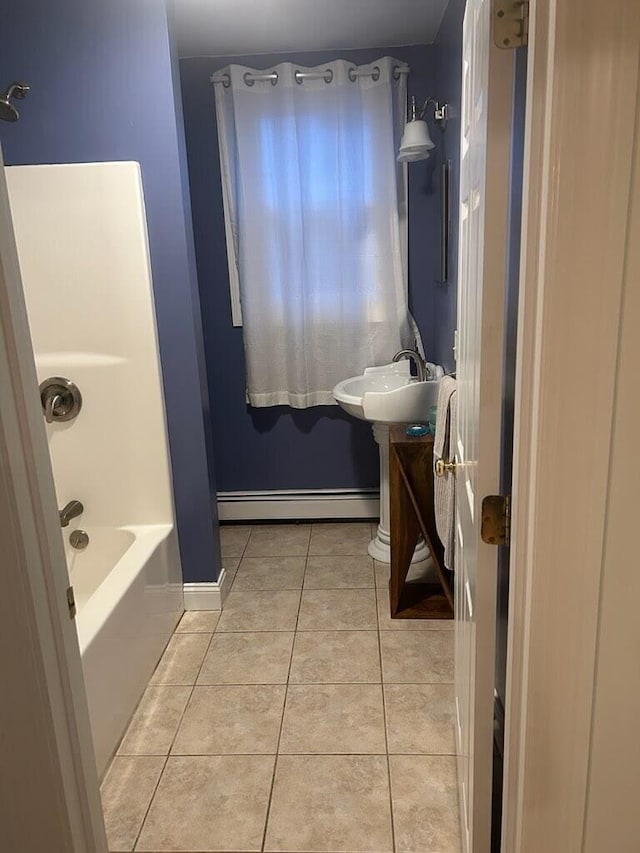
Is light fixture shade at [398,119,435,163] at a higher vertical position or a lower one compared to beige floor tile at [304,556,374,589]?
higher

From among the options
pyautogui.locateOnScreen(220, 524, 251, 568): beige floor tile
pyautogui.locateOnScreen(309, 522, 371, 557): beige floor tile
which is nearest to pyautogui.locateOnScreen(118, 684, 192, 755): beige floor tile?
pyautogui.locateOnScreen(220, 524, 251, 568): beige floor tile

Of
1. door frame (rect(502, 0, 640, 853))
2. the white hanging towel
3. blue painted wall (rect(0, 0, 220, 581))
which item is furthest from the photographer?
blue painted wall (rect(0, 0, 220, 581))

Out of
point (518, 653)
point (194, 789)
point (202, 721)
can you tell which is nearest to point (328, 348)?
point (202, 721)

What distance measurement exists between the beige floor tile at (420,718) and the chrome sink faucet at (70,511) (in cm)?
139

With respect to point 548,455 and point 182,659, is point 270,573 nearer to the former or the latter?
point 182,659

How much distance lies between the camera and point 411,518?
2631mm

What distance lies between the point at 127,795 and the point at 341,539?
187 centimetres

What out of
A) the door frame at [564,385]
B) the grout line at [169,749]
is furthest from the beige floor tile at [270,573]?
the door frame at [564,385]

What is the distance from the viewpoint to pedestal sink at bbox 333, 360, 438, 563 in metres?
2.74

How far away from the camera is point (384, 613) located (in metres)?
2.71

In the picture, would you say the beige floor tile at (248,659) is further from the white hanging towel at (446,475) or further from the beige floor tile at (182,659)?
the white hanging towel at (446,475)

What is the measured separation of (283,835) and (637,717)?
44.6 inches

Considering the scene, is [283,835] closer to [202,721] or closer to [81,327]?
[202,721]

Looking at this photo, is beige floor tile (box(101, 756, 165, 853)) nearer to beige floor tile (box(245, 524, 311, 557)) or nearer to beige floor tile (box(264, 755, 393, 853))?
beige floor tile (box(264, 755, 393, 853))
